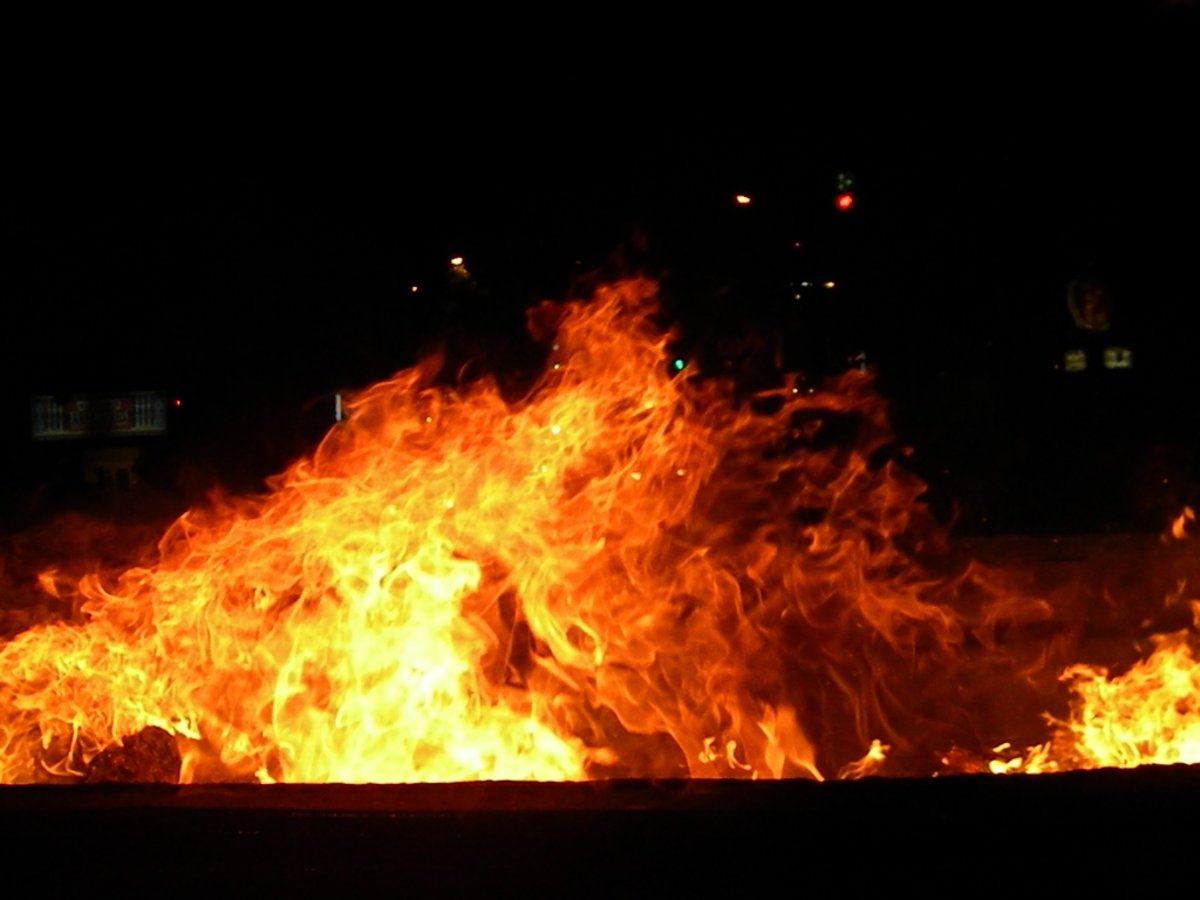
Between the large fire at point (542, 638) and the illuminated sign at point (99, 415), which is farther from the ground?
the large fire at point (542, 638)

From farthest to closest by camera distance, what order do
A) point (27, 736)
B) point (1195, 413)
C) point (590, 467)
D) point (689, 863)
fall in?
1. point (1195, 413)
2. point (590, 467)
3. point (27, 736)
4. point (689, 863)

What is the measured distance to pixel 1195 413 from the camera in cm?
2683

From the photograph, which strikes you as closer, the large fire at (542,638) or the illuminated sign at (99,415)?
the large fire at (542,638)

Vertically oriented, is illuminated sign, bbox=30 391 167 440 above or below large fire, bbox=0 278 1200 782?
below

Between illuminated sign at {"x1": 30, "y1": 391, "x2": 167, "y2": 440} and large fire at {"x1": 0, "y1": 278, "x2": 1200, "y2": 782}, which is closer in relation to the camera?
large fire at {"x1": 0, "y1": 278, "x2": 1200, "y2": 782}

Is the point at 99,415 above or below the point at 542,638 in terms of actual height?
below

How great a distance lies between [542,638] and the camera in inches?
265

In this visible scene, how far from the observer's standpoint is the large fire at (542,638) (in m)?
6.14

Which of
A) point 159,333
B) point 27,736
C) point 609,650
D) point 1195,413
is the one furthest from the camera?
point 1195,413

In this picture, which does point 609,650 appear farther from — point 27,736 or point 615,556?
point 27,736

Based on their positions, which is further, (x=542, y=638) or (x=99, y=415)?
(x=99, y=415)

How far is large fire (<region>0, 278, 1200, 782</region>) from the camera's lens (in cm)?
614

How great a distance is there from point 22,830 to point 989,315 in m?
26.3

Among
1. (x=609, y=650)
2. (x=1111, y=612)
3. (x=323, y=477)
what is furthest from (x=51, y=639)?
(x=1111, y=612)
